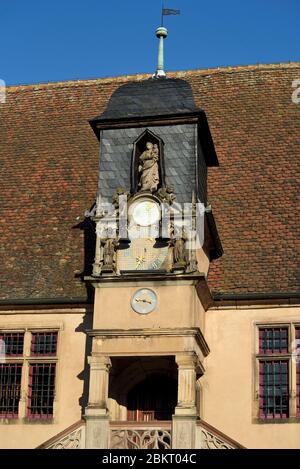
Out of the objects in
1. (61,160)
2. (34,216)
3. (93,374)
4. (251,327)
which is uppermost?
(61,160)

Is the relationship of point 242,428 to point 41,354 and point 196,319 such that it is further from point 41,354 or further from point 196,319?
point 41,354

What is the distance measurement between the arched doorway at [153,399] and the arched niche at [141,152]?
4.04 meters

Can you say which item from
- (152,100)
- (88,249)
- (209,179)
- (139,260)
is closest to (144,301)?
(139,260)

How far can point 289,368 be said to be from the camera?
67.0 ft

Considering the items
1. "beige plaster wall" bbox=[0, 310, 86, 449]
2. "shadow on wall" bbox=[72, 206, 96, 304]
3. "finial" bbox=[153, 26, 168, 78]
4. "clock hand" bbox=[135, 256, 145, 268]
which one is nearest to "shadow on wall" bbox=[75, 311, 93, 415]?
"beige plaster wall" bbox=[0, 310, 86, 449]

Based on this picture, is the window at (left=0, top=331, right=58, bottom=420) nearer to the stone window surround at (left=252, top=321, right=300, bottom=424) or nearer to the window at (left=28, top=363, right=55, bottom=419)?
the window at (left=28, top=363, right=55, bottom=419)

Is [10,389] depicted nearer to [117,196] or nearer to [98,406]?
[98,406]

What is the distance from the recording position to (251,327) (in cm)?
2089

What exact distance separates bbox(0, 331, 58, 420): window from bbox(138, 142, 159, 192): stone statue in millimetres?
3706

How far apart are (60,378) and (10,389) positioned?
1.11 m

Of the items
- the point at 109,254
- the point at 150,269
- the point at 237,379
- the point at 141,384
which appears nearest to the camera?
the point at 150,269

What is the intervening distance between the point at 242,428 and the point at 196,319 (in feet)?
7.83

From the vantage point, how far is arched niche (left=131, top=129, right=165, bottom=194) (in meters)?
21.1

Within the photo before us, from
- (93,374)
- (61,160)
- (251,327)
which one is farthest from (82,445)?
(61,160)
